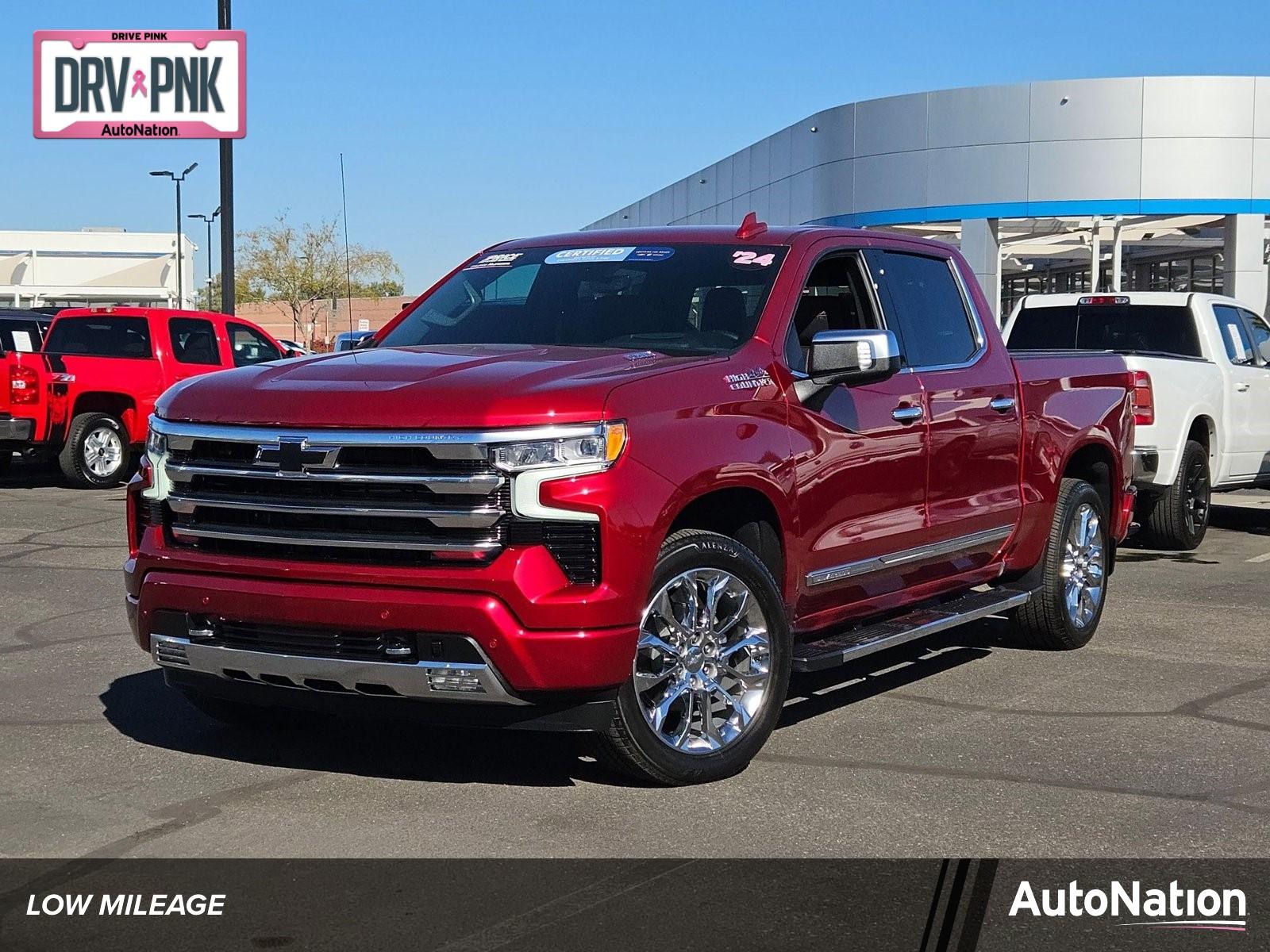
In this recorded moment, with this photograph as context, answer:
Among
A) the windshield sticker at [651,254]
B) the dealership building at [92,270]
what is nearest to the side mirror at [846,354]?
the windshield sticker at [651,254]

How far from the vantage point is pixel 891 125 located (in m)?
36.3

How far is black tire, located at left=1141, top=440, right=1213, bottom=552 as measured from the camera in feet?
39.7

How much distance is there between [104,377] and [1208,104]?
24286 millimetres

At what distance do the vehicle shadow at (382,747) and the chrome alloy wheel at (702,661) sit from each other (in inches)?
11.7

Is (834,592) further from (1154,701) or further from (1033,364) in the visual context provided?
(1033,364)

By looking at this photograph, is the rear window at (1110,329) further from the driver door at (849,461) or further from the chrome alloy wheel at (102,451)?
the chrome alloy wheel at (102,451)

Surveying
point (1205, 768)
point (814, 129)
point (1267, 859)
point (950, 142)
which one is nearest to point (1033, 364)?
point (1205, 768)

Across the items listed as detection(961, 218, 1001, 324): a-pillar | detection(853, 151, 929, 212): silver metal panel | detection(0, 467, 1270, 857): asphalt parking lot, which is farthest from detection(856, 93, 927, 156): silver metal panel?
detection(0, 467, 1270, 857): asphalt parking lot

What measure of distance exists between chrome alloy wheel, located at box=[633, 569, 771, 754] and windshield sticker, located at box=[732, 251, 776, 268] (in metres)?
1.48

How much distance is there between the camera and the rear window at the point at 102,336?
17.6 metres

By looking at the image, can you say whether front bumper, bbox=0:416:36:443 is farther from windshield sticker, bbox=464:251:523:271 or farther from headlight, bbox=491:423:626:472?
headlight, bbox=491:423:626:472

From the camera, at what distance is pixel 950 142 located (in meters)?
35.3

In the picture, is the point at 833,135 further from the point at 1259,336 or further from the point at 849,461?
the point at 849,461

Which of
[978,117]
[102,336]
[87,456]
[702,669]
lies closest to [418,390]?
[702,669]
